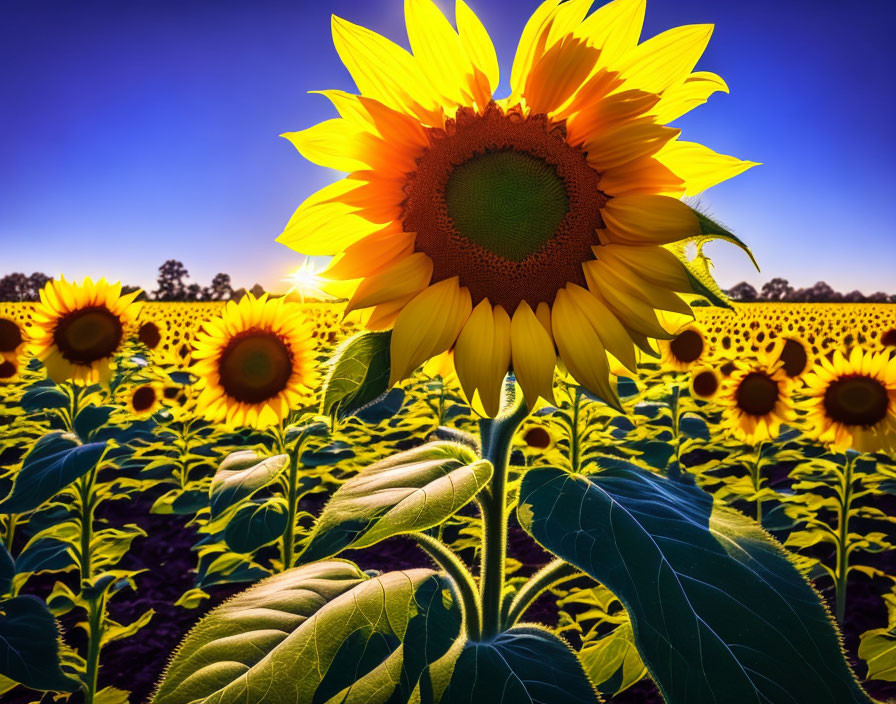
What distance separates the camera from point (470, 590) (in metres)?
1.12

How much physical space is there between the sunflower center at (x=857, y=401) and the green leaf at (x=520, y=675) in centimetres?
349

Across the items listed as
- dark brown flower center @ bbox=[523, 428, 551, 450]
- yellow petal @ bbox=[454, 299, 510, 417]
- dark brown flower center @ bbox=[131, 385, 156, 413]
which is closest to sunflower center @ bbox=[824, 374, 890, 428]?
dark brown flower center @ bbox=[523, 428, 551, 450]

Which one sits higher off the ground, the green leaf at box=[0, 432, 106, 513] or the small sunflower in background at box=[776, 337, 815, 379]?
the small sunflower in background at box=[776, 337, 815, 379]

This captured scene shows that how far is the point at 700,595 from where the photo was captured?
29.0 inches

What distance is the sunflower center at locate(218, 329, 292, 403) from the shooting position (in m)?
2.81

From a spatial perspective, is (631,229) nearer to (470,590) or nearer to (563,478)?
(563,478)

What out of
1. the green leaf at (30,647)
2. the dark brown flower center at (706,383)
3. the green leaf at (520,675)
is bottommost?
the green leaf at (30,647)

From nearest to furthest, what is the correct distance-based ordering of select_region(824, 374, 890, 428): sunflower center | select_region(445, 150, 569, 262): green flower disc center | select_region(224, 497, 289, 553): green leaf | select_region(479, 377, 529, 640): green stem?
select_region(445, 150, 569, 262): green flower disc center < select_region(479, 377, 529, 640): green stem < select_region(224, 497, 289, 553): green leaf < select_region(824, 374, 890, 428): sunflower center

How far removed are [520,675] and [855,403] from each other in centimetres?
372

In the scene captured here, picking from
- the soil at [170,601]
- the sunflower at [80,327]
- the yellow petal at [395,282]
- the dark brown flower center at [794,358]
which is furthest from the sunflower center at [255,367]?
the dark brown flower center at [794,358]

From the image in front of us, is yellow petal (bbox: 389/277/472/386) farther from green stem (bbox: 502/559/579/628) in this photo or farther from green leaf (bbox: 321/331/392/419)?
green stem (bbox: 502/559/579/628)

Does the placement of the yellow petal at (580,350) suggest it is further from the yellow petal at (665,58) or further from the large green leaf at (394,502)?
the yellow petal at (665,58)

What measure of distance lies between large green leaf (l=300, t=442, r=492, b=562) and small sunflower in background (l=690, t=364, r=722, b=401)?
5.26 metres

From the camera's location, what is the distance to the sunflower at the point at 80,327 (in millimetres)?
3451
